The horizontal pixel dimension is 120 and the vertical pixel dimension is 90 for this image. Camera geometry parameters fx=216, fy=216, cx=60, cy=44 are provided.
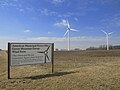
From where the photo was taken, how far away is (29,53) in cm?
1402

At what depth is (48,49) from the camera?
602 inches

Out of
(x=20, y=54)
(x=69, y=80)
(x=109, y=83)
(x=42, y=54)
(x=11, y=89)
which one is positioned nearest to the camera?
(x=11, y=89)

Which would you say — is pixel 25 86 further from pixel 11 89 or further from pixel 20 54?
pixel 20 54

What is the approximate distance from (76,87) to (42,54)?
5.53m

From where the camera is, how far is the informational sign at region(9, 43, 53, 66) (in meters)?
13.1

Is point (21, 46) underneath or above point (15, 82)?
above

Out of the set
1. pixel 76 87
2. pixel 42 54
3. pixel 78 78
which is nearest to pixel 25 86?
pixel 76 87

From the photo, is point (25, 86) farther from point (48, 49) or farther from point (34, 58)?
point (48, 49)

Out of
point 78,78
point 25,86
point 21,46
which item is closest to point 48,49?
point 21,46

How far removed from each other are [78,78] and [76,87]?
1.90 m

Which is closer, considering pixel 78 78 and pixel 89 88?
pixel 89 88

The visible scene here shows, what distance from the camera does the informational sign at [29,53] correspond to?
1308 cm

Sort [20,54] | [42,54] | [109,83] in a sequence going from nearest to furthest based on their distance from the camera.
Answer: [109,83] < [20,54] < [42,54]

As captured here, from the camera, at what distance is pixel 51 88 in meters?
9.71
